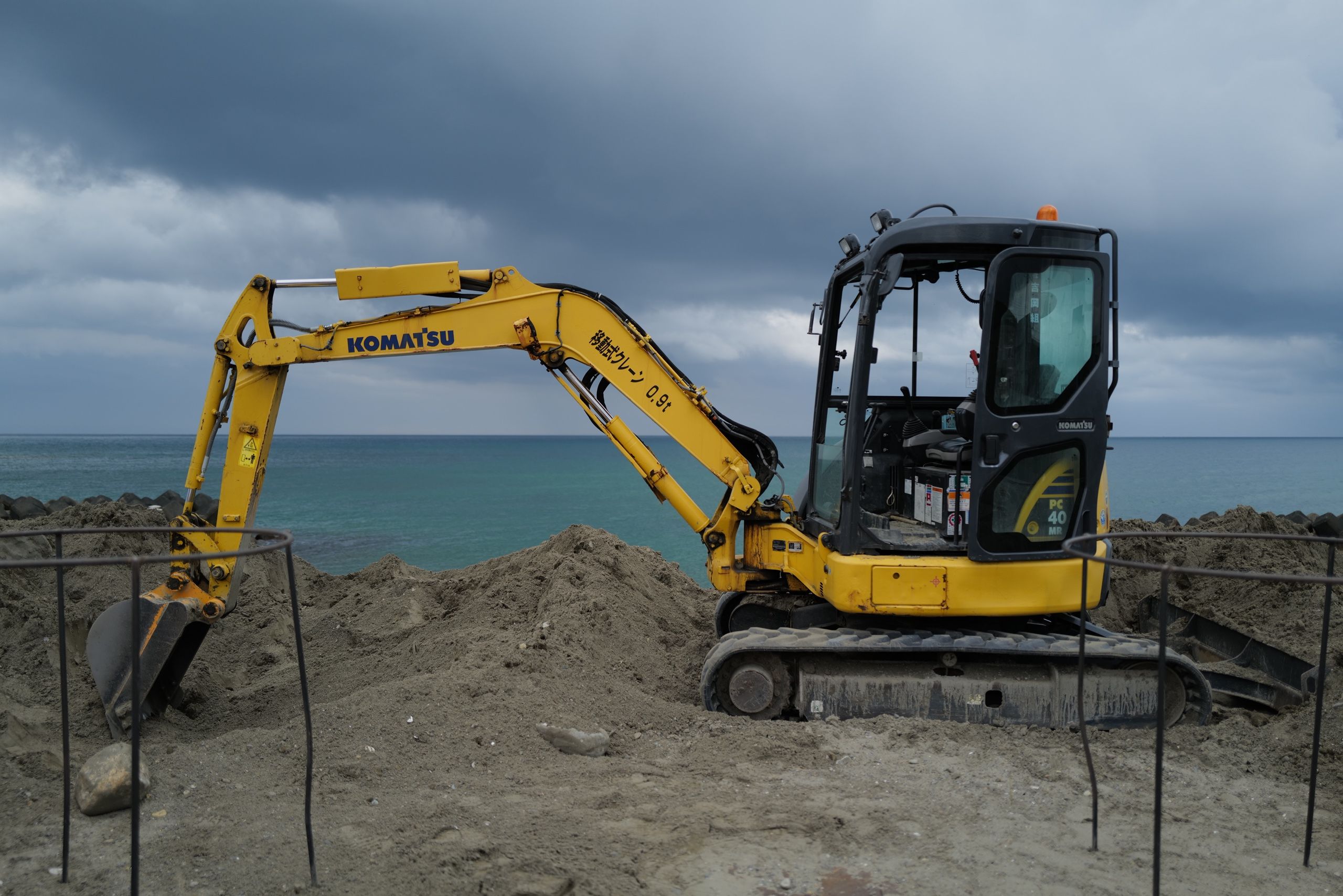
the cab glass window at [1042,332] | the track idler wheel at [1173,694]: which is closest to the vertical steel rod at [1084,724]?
the track idler wheel at [1173,694]

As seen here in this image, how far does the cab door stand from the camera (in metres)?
5.95

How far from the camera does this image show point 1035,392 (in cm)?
600

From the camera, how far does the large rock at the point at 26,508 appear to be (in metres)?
14.0

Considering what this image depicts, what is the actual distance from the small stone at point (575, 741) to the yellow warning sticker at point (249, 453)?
300cm

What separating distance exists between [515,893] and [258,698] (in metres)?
4.41

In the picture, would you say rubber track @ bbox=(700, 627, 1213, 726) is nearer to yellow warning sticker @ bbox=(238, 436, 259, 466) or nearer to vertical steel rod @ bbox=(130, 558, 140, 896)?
yellow warning sticker @ bbox=(238, 436, 259, 466)

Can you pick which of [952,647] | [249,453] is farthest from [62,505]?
[952,647]

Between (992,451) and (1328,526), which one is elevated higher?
(992,451)

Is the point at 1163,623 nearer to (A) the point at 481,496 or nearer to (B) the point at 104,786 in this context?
(B) the point at 104,786

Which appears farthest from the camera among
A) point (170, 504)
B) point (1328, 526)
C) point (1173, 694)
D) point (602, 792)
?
point (170, 504)

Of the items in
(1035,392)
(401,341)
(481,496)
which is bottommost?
(481,496)

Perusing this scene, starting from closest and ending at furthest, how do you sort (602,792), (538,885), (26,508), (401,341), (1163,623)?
(1163,623), (538,885), (602,792), (401,341), (26,508)

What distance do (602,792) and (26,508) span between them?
538 inches

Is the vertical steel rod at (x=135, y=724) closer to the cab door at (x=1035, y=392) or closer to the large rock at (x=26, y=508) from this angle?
the cab door at (x=1035, y=392)
